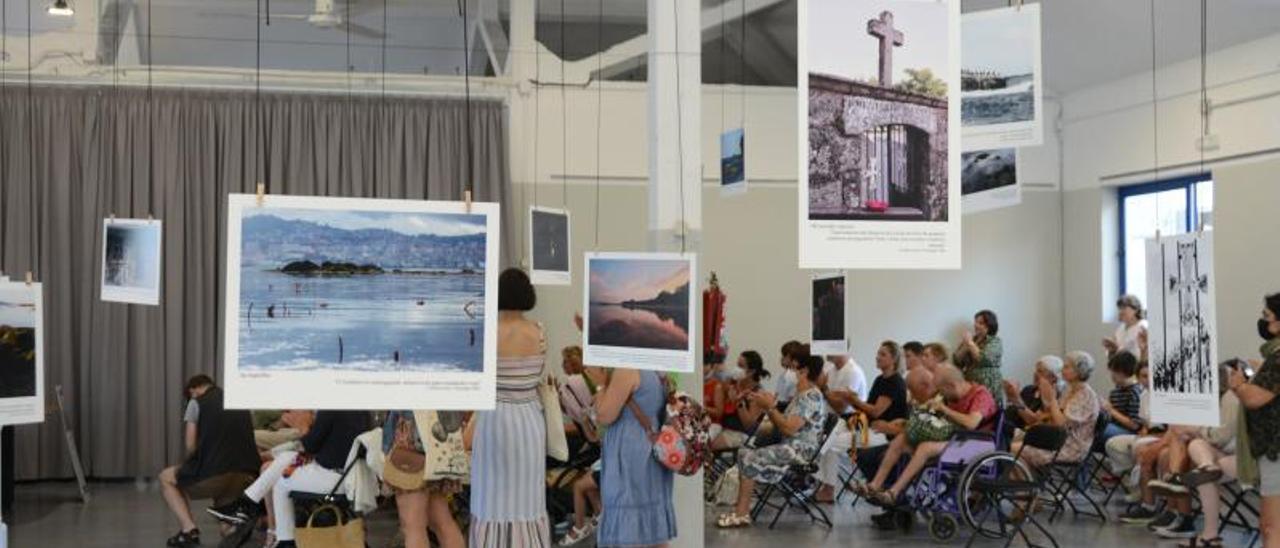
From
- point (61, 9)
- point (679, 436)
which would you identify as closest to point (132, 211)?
point (61, 9)

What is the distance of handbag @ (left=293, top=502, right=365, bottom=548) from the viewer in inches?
258

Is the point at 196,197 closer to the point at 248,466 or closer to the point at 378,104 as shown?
the point at 378,104

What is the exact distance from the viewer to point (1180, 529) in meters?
8.39

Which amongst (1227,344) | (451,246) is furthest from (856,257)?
(1227,344)

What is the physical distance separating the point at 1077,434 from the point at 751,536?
2230mm

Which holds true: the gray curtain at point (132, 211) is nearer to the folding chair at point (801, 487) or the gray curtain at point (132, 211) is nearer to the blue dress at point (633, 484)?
the folding chair at point (801, 487)

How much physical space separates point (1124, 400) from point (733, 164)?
10.5 ft

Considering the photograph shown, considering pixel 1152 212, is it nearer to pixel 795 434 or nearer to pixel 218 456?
pixel 795 434

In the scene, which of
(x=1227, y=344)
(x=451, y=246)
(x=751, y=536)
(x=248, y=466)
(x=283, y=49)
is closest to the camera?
(x=451, y=246)

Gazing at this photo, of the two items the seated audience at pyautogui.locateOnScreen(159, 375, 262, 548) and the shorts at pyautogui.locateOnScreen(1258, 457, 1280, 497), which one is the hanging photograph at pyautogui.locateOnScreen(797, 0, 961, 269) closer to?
the shorts at pyautogui.locateOnScreen(1258, 457, 1280, 497)

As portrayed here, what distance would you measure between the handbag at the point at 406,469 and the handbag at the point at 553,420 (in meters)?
0.52

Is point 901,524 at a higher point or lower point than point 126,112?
lower

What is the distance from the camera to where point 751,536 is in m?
8.50

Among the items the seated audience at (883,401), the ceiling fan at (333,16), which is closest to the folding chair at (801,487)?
the seated audience at (883,401)
